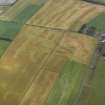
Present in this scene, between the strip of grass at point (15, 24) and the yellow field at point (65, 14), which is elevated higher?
the strip of grass at point (15, 24)

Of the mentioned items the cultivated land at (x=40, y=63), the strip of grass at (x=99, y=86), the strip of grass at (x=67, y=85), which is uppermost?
the cultivated land at (x=40, y=63)

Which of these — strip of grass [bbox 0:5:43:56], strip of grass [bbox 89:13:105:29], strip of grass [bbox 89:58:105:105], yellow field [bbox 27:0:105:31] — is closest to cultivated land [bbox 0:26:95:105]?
strip of grass [bbox 0:5:43:56]

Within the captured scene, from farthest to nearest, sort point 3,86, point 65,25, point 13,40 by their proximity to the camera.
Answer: point 65,25 → point 13,40 → point 3,86

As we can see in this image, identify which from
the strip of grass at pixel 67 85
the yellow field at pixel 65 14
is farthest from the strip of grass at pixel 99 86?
the yellow field at pixel 65 14

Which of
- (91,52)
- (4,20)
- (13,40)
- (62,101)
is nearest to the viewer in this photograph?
(62,101)

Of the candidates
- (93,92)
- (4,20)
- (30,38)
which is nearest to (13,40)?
(30,38)

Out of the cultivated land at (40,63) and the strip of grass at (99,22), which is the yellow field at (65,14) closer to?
the strip of grass at (99,22)

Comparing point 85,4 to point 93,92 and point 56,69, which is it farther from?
point 93,92

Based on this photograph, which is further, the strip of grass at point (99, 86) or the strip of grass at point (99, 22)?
the strip of grass at point (99, 22)

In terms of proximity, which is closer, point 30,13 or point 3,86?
point 3,86

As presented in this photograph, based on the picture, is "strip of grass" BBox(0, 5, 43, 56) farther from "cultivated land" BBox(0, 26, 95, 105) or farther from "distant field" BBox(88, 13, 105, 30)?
"distant field" BBox(88, 13, 105, 30)

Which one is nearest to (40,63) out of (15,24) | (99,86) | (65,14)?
(99,86)
